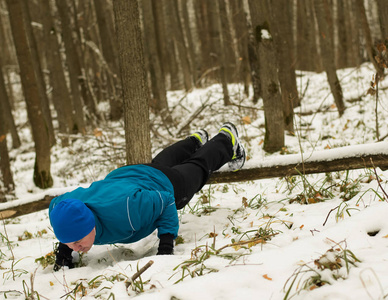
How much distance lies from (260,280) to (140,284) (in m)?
0.69

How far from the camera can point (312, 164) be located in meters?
3.55

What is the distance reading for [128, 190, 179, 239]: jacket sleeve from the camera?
8.57ft

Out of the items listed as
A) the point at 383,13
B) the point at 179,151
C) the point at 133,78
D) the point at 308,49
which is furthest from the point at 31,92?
the point at 308,49

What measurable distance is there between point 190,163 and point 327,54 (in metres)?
6.07

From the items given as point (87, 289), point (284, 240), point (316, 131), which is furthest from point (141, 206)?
point (316, 131)

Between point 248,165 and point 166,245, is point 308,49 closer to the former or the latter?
point 248,165

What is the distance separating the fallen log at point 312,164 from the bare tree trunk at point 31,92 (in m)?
3.51

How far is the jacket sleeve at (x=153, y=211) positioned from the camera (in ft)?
8.57

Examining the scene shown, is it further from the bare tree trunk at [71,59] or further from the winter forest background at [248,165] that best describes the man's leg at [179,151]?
the bare tree trunk at [71,59]

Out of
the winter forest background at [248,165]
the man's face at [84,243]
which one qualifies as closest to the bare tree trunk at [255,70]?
the winter forest background at [248,165]

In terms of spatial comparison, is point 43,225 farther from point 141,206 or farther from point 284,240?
point 284,240

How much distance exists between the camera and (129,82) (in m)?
3.94

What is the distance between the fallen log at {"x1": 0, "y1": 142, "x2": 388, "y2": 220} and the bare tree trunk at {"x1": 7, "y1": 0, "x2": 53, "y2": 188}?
351cm

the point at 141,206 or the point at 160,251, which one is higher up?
the point at 141,206
